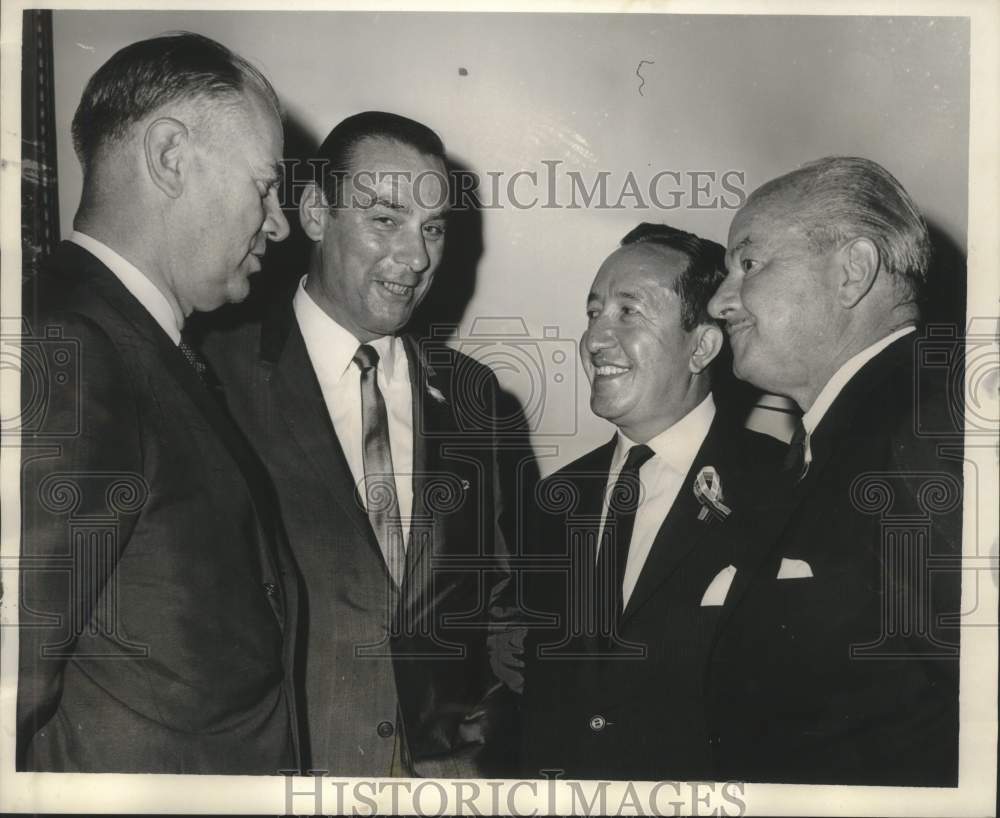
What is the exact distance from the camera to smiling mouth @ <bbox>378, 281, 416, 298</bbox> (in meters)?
1.73

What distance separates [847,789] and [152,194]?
1512 millimetres

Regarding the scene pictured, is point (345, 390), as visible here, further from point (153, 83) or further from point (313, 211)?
point (153, 83)

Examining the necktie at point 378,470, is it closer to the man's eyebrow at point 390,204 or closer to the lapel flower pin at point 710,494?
the man's eyebrow at point 390,204

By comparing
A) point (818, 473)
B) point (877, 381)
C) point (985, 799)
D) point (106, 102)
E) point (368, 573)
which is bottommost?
point (985, 799)

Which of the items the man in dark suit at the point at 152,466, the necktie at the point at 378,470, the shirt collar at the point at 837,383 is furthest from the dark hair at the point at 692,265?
the man in dark suit at the point at 152,466

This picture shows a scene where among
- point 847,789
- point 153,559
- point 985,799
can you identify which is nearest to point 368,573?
point 153,559

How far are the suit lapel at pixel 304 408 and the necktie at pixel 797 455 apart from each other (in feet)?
2.29

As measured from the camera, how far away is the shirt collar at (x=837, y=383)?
1729 mm

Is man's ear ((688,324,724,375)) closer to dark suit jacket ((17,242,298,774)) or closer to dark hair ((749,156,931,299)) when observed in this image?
dark hair ((749,156,931,299))

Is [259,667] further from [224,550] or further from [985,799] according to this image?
[985,799]

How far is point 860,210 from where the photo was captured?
5.71 feet

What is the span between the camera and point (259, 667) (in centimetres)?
165

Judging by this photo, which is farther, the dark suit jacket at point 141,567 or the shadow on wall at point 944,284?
the shadow on wall at point 944,284

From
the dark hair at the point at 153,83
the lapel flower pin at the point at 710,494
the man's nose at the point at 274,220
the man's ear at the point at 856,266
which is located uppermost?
the dark hair at the point at 153,83
